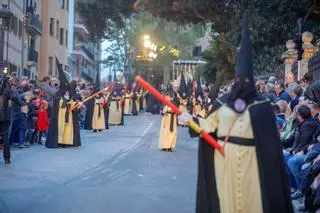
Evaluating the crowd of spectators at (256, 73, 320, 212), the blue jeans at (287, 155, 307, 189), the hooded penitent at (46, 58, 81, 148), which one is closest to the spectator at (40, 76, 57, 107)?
the hooded penitent at (46, 58, 81, 148)

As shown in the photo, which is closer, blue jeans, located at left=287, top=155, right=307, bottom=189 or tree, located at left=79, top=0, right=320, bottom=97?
blue jeans, located at left=287, top=155, right=307, bottom=189

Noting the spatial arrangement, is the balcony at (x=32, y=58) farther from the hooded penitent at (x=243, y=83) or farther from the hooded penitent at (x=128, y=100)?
the hooded penitent at (x=243, y=83)

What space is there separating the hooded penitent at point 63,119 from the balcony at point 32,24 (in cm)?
2319

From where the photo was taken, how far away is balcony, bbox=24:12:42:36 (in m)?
43.7

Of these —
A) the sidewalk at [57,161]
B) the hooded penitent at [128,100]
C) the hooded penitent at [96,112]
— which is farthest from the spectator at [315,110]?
the hooded penitent at [128,100]

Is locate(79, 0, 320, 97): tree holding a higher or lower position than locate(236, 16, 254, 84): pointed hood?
higher

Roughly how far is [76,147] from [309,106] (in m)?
10.3

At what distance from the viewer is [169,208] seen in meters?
10.5

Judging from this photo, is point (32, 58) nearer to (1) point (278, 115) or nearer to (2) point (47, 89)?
(2) point (47, 89)

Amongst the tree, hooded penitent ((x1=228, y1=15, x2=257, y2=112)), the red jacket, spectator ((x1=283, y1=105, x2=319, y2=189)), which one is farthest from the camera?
the tree

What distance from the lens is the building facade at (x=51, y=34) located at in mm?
53250

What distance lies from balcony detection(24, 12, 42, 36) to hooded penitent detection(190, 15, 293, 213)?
36923 mm

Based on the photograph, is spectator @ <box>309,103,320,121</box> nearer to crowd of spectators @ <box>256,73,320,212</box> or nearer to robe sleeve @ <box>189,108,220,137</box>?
crowd of spectators @ <box>256,73,320,212</box>

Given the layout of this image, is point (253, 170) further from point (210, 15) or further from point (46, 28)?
point (46, 28)
